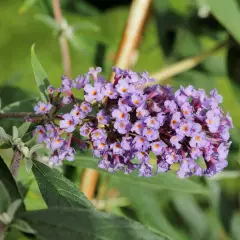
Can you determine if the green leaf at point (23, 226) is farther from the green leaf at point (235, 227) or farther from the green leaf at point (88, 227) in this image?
the green leaf at point (235, 227)

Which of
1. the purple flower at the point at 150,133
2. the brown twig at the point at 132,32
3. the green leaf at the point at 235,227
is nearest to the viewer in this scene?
the purple flower at the point at 150,133

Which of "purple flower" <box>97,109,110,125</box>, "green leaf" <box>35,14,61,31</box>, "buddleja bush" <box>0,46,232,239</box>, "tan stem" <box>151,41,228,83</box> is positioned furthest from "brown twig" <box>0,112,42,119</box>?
"tan stem" <box>151,41,228,83</box>

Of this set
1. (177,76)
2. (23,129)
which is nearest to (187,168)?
(23,129)

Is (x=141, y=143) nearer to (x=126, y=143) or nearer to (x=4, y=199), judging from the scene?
(x=126, y=143)

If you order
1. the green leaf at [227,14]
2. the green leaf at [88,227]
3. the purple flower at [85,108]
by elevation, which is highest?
the green leaf at [227,14]

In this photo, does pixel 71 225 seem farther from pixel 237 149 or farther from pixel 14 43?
pixel 14 43

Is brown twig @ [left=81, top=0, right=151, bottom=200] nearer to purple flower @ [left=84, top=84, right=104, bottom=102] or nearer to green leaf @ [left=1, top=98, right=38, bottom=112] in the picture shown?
green leaf @ [left=1, top=98, right=38, bottom=112]

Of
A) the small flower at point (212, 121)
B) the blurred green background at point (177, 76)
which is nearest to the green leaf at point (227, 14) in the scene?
the blurred green background at point (177, 76)
